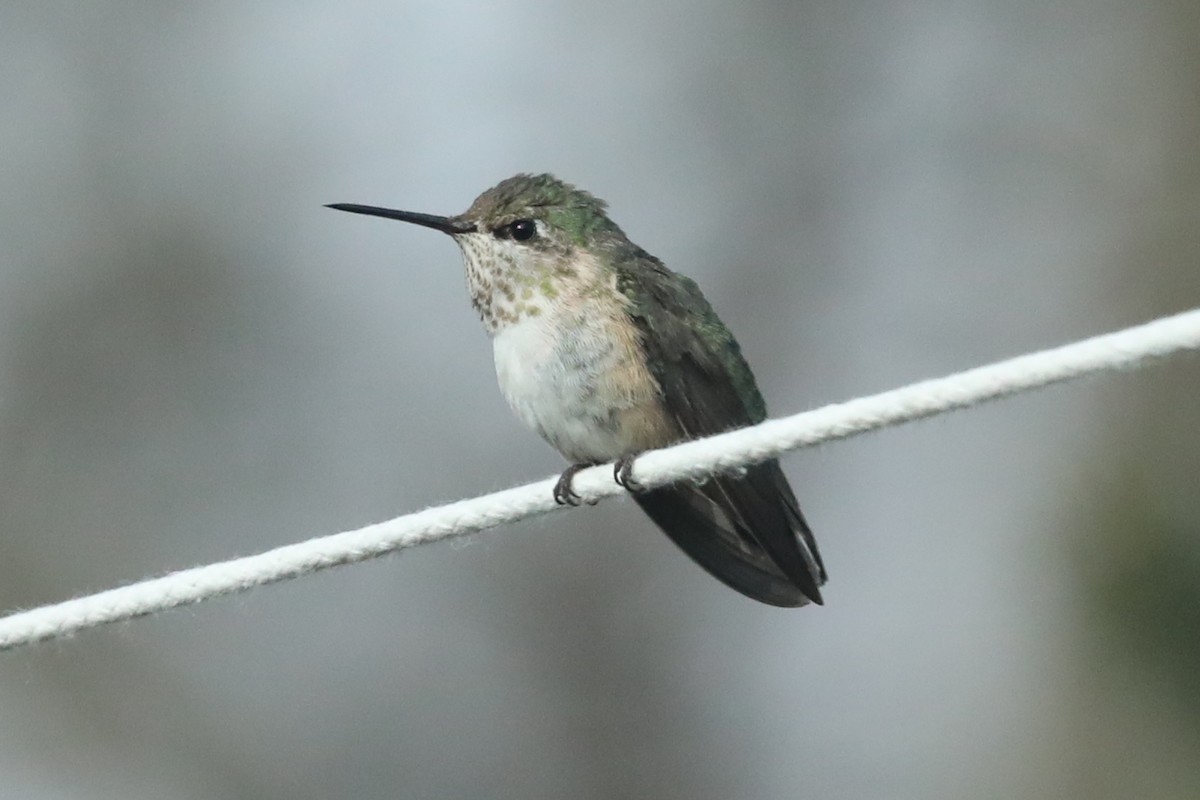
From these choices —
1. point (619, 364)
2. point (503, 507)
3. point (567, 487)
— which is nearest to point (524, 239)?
point (619, 364)

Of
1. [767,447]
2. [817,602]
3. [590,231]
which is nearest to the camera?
[767,447]

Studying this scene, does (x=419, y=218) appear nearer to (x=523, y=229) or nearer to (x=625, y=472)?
(x=523, y=229)

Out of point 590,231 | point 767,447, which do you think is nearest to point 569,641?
point 590,231

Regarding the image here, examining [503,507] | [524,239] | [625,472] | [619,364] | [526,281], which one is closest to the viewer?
[503,507]

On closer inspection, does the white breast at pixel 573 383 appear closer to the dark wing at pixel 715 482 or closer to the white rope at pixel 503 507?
the dark wing at pixel 715 482

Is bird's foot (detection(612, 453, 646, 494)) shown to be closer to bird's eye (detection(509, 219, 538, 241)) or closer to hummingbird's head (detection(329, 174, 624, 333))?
hummingbird's head (detection(329, 174, 624, 333))

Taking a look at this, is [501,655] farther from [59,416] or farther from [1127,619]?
[1127,619]

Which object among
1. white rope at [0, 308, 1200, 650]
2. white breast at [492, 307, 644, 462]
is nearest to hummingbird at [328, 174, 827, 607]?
white breast at [492, 307, 644, 462]
